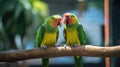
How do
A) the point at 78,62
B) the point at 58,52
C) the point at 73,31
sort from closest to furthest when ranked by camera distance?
the point at 58,52 → the point at 78,62 → the point at 73,31

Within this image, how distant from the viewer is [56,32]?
1.92 metres

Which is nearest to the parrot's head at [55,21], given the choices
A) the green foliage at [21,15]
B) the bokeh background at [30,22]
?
the bokeh background at [30,22]

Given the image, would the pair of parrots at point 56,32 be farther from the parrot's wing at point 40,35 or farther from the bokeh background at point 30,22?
the bokeh background at point 30,22

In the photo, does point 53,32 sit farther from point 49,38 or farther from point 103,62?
point 103,62

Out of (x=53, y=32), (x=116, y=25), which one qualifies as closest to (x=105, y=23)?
(x=116, y=25)

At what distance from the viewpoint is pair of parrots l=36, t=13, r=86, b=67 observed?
1.86 meters

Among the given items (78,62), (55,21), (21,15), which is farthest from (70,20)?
(21,15)

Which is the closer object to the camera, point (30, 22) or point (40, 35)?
point (40, 35)

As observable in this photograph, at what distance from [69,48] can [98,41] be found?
3.85 feet

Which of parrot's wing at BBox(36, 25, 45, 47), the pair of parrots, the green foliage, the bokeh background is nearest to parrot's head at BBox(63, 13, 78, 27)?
the pair of parrots

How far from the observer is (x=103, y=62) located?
9.14 ft

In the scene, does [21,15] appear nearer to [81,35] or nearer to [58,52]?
[81,35]

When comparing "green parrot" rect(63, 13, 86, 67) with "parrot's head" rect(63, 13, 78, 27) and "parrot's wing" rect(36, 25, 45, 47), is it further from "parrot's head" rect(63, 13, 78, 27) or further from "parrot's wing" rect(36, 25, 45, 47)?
"parrot's wing" rect(36, 25, 45, 47)

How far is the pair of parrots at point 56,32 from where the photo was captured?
1.86 m
